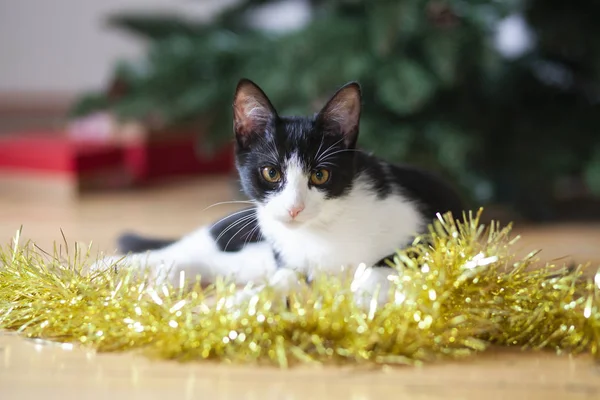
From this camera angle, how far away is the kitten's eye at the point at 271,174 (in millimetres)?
917

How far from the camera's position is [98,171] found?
2.25 m

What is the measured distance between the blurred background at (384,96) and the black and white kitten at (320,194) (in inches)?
22.3

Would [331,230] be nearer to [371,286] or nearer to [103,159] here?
[371,286]

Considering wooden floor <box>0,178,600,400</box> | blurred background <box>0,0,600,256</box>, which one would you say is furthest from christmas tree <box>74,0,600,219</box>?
wooden floor <box>0,178,600,400</box>

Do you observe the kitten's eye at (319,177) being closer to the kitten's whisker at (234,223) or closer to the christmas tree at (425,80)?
the kitten's whisker at (234,223)

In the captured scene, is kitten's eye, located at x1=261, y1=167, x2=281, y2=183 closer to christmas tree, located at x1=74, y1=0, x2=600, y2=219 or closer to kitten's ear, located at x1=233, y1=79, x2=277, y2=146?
kitten's ear, located at x1=233, y1=79, x2=277, y2=146

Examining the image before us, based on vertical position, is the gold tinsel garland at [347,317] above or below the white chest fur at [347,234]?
below

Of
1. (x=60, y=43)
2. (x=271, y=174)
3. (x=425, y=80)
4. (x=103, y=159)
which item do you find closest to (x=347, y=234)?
(x=271, y=174)

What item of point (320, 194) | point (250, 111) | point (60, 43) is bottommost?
point (320, 194)

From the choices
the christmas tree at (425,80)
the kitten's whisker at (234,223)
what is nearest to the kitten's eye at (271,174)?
the kitten's whisker at (234,223)

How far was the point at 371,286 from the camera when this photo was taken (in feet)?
2.89

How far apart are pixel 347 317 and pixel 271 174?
0.76 feet

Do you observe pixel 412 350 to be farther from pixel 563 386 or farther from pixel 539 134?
pixel 539 134

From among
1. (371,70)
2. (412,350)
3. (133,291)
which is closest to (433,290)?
(412,350)
